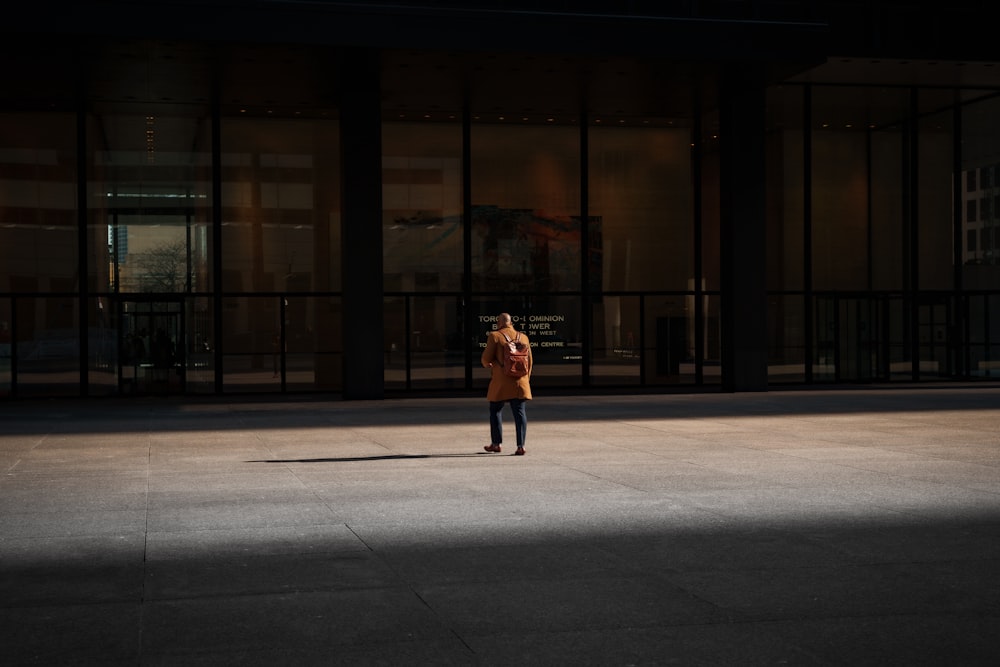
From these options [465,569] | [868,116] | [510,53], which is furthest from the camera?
[868,116]

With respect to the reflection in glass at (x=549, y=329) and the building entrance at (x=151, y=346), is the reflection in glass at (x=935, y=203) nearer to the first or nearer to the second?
the reflection in glass at (x=549, y=329)

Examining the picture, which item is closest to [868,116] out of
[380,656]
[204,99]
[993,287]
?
[993,287]

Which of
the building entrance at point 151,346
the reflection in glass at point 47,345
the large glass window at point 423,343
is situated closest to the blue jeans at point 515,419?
the large glass window at point 423,343

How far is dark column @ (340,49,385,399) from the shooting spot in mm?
27188

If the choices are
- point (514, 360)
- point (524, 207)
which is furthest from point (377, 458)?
point (524, 207)

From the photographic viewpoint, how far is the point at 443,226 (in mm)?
29984

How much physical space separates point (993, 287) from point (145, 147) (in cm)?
2304

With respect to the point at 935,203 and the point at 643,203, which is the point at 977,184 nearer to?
the point at 935,203

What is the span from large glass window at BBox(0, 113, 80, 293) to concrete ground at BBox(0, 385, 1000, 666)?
41.1 feet

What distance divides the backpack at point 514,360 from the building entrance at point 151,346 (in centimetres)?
1621

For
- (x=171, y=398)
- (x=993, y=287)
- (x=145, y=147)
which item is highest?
(x=145, y=147)

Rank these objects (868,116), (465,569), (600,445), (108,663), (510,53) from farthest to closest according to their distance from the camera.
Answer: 1. (868,116)
2. (510,53)
3. (600,445)
4. (465,569)
5. (108,663)

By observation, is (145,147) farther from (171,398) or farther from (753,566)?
(753,566)

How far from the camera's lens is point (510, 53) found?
990 inches
